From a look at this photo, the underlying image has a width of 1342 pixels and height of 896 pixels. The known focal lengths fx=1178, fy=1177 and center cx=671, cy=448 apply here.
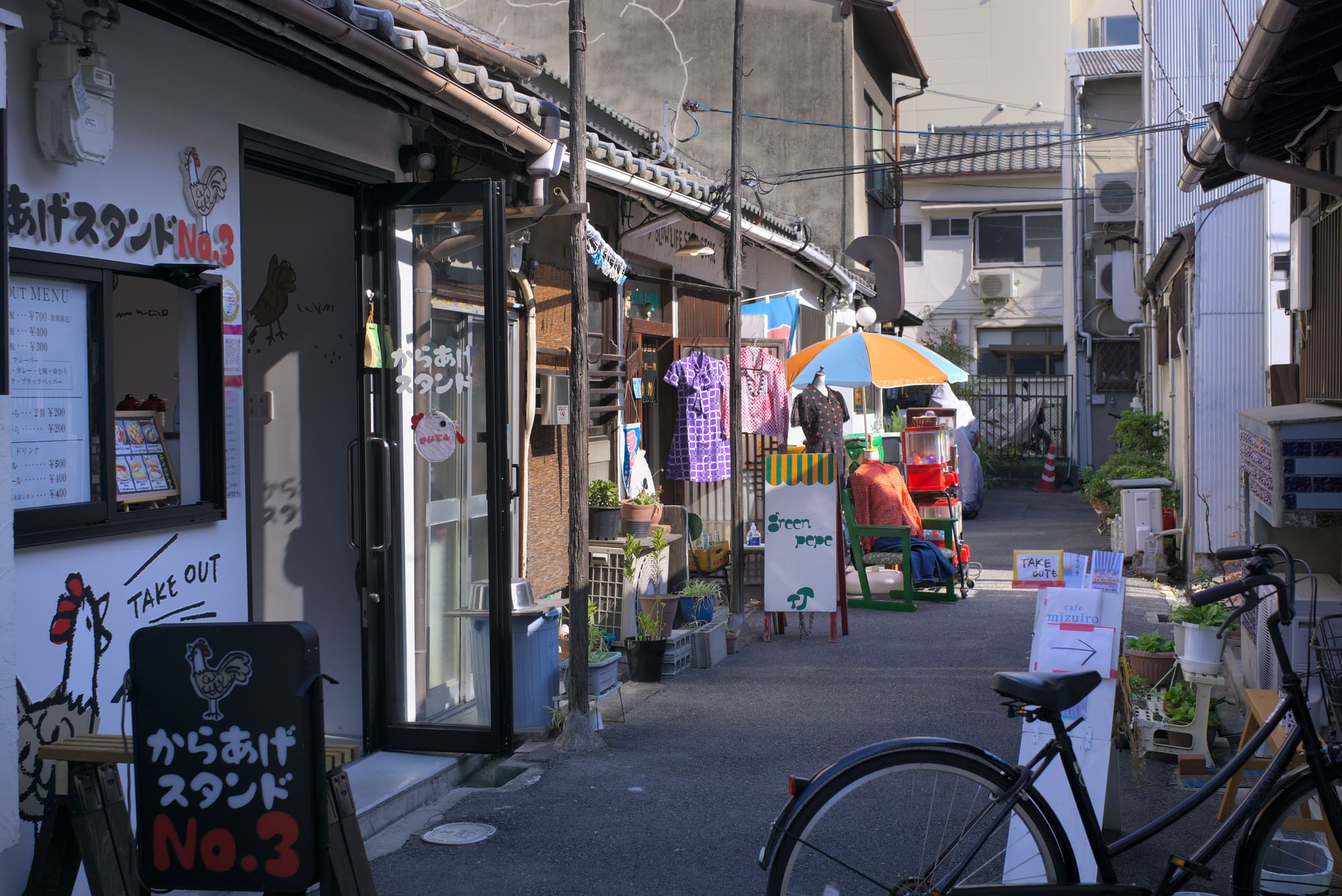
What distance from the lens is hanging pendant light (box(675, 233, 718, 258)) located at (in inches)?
468

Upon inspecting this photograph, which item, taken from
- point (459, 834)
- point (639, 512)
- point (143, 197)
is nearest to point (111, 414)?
point (143, 197)

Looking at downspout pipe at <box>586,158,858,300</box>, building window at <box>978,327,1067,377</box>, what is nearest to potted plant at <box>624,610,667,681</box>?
downspout pipe at <box>586,158,858,300</box>

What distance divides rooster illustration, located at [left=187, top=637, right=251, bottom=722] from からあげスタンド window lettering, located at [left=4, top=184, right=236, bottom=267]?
143cm

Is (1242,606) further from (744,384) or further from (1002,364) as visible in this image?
(1002,364)

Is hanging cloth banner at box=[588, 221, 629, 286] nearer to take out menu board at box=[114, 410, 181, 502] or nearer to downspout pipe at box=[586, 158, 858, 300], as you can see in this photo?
downspout pipe at box=[586, 158, 858, 300]

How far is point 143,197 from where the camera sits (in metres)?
4.54

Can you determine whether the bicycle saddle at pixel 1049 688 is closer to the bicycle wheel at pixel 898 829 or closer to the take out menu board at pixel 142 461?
the bicycle wheel at pixel 898 829

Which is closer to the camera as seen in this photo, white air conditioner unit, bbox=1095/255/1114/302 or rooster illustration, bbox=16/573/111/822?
rooster illustration, bbox=16/573/111/822

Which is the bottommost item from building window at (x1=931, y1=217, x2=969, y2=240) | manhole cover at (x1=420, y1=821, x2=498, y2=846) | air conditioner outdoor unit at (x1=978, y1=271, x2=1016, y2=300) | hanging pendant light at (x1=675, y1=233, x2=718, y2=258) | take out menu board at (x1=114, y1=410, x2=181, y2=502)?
manhole cover at (x1=420, y1=821, x2=498, y2=846)

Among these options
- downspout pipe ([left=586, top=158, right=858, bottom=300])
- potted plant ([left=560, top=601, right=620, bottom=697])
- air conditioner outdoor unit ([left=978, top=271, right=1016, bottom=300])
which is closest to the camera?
potted plant ([left=560, top=601, right=620, bottom=697])

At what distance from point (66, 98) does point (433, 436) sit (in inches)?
102

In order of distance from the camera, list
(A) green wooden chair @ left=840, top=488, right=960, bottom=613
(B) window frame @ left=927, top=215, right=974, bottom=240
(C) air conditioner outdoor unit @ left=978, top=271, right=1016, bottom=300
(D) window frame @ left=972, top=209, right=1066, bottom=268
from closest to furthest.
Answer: (A) green wooden chair @ left=840, top=488, right=960, bottom=613
(C) air conditioner outdoor unit @ left=978, top=271, right=1016, bottom=300
(D) window frame @ left=972, top=209, right=1066, bottom=268
(B) window frame @ left=927, top=215, right=974, bottom=240

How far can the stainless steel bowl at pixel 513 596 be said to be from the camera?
6.20 metres

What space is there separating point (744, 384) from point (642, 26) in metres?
8.82
